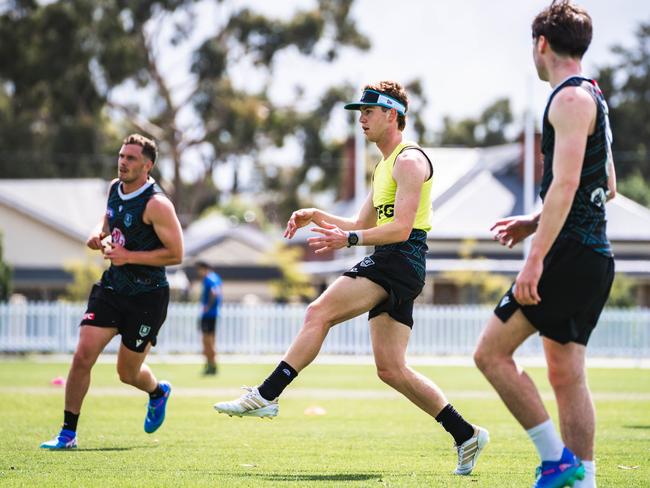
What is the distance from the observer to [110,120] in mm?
54719

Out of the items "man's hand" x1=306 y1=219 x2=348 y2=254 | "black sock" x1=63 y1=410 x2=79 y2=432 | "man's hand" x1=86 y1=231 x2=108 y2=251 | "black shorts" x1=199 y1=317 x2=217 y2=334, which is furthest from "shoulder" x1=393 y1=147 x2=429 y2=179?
"black shorts" x1=199 y1=317 x2=217 y2=334

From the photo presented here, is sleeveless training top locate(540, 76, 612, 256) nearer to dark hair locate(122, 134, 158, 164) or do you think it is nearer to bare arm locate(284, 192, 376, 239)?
bare arm locate(284, 192, 376, 239)

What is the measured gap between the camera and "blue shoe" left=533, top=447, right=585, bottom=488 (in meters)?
5.48

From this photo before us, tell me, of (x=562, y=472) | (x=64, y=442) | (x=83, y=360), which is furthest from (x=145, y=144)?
(x=562, y=472)

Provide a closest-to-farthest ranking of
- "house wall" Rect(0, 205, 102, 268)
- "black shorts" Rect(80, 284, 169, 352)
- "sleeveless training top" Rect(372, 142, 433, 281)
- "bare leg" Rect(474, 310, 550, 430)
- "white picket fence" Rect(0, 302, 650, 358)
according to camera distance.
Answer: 1. "bare leg" Rect(474, 310, 550, 430)
2. "sleeveless training top" Rect(372, 142, 433, 281)
3. "black shorts" Rect(80, 284, 169, 352)
4. "white picket fence" Rect(0, 302, 650, 358)
5. "house wall" Rect(0, 205, 102, 268)

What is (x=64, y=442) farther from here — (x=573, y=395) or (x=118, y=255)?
(x=573, y=395)

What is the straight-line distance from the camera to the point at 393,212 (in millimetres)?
7543

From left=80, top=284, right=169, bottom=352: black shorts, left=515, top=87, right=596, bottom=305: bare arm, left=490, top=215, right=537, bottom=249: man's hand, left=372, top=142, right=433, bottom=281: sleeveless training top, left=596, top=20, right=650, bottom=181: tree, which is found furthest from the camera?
left=596, top=20, right=650, bottom=181: tree

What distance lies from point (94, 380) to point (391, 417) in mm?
8684

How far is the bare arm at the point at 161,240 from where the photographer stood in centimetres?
868

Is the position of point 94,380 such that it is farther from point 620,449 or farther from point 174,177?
point 174,177

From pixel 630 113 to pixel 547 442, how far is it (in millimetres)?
61723

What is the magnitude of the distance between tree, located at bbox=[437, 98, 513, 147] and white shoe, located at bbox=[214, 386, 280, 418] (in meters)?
71.8

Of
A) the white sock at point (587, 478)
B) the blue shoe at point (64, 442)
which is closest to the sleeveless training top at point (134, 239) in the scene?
the blue shoe at point (64, 442)
